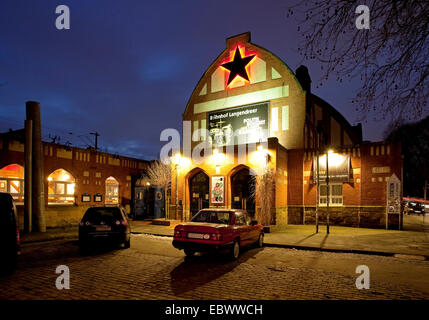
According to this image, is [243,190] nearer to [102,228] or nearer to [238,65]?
[238,65]

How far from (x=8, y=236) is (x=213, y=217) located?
5631 mm

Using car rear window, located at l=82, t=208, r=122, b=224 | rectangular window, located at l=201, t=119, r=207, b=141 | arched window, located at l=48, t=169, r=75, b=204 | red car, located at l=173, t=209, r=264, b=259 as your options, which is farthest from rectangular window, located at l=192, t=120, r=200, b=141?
red car, located at l=173, t=209, r=264, b=259

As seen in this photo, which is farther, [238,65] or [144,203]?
[144,203]

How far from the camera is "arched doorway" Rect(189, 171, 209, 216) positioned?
22.6 metres

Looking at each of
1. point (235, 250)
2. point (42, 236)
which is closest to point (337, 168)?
point (235, 250)

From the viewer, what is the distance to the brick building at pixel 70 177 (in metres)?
19.9

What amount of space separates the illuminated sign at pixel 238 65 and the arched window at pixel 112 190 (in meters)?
14.4

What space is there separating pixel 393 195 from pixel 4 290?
65.3 ft

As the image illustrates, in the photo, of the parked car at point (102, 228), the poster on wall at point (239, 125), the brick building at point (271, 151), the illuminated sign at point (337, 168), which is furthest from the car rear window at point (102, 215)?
the illuminated sign at point (337, 168)

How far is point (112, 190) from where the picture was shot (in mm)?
28844

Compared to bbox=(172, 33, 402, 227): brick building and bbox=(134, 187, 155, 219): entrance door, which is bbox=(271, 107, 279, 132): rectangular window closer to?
bbox=(172, 33, 402, 227): brick building

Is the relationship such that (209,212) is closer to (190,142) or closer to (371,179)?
(371,179)

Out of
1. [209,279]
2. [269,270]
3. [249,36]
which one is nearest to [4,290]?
[209,279]

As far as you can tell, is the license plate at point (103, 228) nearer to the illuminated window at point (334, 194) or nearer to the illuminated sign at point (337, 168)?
the illuminated sign at point (337, 168)
